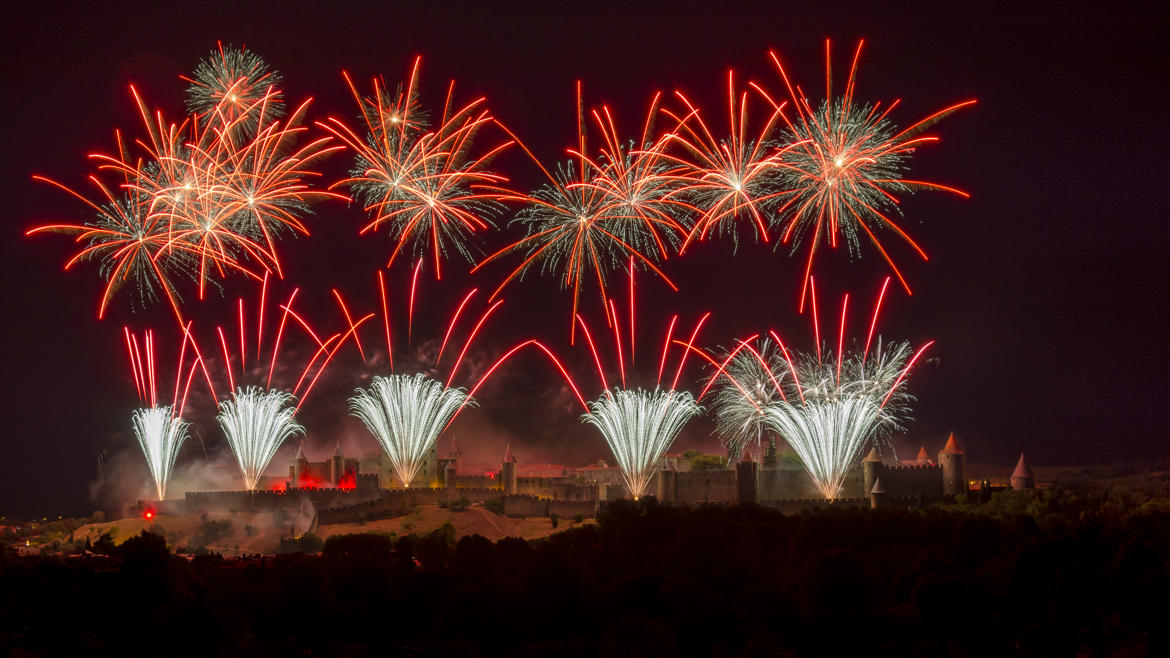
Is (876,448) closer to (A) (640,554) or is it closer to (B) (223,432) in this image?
(A) (640,554)

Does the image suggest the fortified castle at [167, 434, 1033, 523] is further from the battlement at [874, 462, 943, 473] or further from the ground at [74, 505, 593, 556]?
the ground at [74, 505, 593, 556]

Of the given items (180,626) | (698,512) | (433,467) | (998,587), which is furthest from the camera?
(433,467)

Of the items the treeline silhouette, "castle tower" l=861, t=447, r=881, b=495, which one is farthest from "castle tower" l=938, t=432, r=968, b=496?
the treeline silhouette

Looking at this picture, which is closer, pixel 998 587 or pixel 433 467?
pixel 998 587

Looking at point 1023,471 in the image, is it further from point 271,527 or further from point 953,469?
point 271,527

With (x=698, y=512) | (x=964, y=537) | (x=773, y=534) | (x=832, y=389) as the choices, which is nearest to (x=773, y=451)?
(x=832, y=389)

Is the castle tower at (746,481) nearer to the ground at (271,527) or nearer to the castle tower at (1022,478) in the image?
the ground at (271,527)

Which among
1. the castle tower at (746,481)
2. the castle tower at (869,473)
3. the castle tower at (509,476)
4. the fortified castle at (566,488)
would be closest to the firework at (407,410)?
the fortified castle at (566,488)

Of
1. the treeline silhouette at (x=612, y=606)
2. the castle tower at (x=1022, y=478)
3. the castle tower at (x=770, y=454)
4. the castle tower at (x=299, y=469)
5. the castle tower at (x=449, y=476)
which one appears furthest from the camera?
the castle tower at (x=299, y=469)
